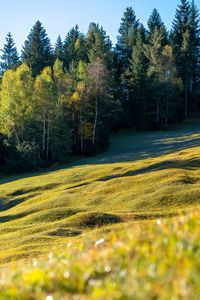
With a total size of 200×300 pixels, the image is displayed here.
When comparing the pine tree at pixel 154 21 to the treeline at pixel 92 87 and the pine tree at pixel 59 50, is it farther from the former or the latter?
the pine tree at pixel 59 50

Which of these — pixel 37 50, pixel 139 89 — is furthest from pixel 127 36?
pixel 139 89

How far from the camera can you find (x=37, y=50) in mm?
122562

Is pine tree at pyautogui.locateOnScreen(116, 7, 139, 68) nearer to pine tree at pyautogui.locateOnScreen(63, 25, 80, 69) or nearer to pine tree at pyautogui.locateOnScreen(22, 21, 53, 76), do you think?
pine tree at pyautogui.locateOnScreen(63, 25, 80, 69)

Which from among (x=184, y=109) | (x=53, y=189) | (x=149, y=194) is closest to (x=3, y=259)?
(x=149, y=194)

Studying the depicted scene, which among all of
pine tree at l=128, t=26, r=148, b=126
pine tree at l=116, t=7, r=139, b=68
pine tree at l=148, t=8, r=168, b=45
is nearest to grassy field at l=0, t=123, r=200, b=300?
pine tree at l=128, t=26, r=148, b=126

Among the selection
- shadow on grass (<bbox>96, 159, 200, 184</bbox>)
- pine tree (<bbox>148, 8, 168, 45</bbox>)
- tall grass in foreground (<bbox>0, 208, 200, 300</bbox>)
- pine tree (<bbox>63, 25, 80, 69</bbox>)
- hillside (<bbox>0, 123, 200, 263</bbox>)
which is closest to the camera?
tall grass in foreground (<bbox>0, 208, 200, 300</bbox>)

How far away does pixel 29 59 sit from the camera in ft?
397

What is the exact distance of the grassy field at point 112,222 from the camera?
5930 millimetres

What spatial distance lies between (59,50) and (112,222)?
4069 inches

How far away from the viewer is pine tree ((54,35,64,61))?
129 meters

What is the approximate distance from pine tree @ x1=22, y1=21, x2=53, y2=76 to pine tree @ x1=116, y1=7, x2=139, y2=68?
19842mm

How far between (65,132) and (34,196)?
1143 inches

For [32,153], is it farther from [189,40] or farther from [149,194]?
[189,40]

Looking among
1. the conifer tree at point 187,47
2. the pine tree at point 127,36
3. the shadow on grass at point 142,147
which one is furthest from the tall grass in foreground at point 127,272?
the pine tree at point 127,36
